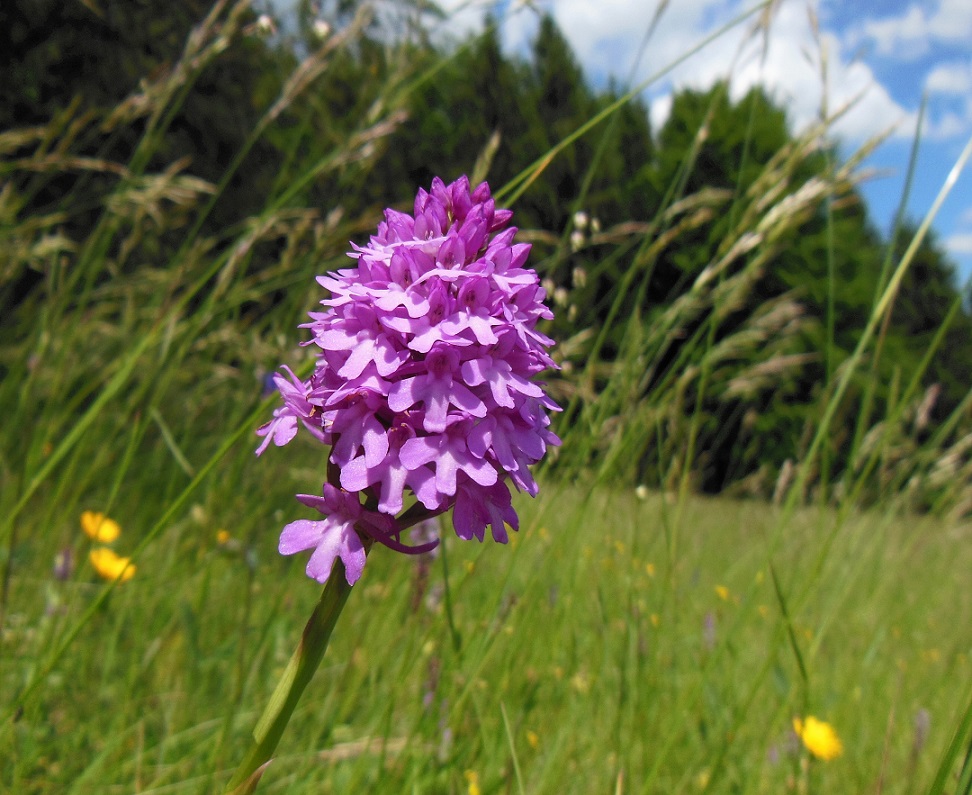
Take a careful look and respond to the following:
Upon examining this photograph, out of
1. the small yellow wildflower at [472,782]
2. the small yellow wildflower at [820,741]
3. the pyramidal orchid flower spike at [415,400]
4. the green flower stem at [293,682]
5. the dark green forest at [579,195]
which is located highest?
the dark green forest at [579,195]

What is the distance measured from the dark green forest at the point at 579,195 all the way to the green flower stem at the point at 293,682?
0.71 meters

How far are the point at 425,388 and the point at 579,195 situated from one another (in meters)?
1.03

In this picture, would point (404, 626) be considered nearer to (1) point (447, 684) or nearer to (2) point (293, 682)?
(1) point (447, 684)

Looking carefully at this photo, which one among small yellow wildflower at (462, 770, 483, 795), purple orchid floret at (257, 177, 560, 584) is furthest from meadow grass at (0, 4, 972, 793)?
purple orchid floret at (257, 177, 560, 584)

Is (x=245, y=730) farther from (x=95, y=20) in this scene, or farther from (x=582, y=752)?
(x=95, y=20)

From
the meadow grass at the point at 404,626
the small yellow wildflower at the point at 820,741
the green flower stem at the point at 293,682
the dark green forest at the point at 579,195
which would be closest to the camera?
the green flower stem at the point at 293,682

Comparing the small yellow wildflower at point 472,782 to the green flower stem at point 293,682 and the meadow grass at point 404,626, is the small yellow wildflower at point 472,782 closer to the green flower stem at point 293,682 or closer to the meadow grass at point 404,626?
the meadow grass at point 404,626

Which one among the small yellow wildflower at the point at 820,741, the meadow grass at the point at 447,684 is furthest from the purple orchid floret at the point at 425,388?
the small yellow wildflower at the point at 820,741

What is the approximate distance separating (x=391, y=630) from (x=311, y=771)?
0.52 metres

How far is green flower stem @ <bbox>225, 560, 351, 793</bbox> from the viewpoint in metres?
0.68

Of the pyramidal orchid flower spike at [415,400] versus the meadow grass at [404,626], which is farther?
the meadow grass at [404,626]

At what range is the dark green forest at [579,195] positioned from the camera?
5.44ft

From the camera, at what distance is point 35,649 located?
170cm

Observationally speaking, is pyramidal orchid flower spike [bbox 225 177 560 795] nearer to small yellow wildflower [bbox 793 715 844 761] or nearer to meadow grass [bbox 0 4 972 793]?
meadow grass [bbox 0 4 972 793]
